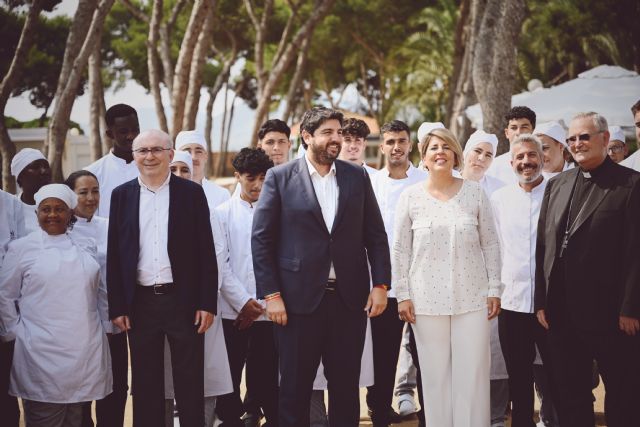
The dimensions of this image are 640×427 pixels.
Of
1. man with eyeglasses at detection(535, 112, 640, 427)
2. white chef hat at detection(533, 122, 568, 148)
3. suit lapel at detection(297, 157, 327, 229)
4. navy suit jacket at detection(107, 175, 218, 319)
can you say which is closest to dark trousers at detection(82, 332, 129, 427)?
navy suit jacket at detection(107, 175, 218, 319)

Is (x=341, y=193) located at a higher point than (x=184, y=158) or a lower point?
lower

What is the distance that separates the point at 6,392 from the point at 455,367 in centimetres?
316

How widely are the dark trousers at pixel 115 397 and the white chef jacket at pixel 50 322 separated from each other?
48cm

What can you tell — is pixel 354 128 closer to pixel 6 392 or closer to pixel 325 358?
pixel 325 358

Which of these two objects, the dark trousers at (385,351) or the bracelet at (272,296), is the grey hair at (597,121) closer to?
the dark trousers at (385,351)

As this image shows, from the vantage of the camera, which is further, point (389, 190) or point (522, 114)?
point (522, 114)

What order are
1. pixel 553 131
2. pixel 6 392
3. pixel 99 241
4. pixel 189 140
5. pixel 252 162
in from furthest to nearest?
pixel 189 140 < pixel 553 131 < pixel 252 162 < pixel 99 241 < pixel 6 392

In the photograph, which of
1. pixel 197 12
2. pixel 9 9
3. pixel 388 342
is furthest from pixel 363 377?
pixel 9 9

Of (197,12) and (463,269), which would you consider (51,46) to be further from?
(463,269)

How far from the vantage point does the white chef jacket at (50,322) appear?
4.72 meters

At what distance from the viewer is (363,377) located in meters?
5.76

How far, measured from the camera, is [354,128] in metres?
6.67

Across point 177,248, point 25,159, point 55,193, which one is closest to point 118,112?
point 25,159

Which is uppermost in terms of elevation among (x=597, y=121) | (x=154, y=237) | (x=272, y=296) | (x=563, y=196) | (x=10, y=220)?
(x=597, y=121)
